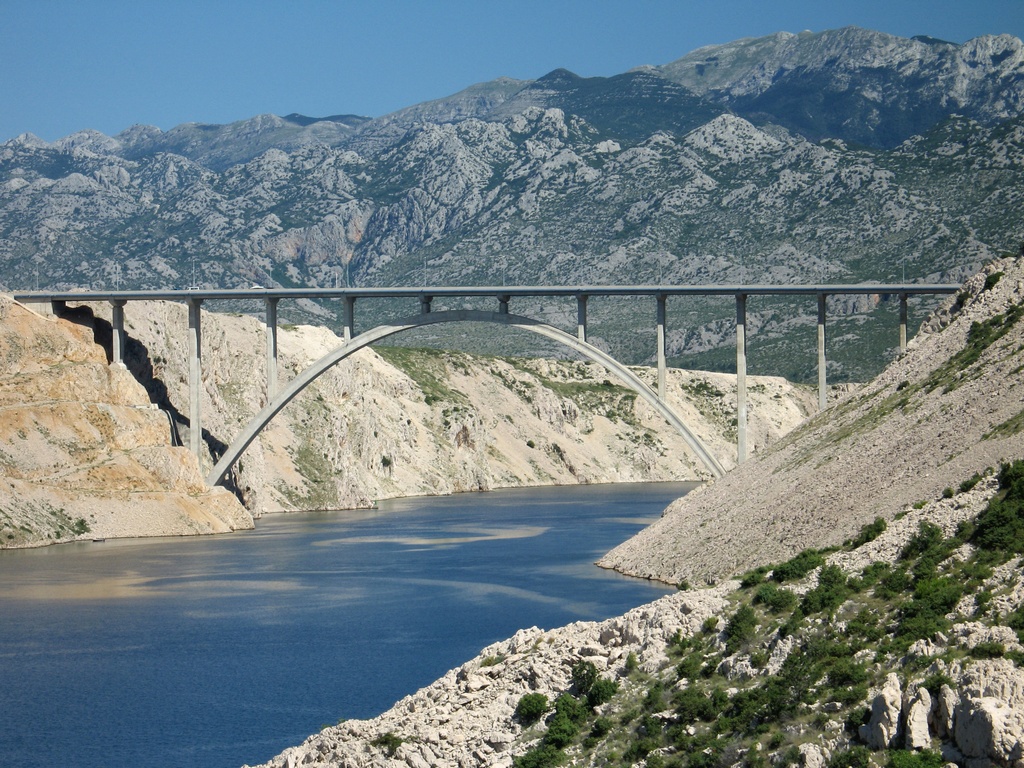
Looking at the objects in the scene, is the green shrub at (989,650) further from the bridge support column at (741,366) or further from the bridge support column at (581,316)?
the bridge support column at (581,316)

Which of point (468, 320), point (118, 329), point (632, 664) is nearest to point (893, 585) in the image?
point (632, 664)

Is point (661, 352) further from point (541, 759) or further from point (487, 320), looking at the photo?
point (541, 759)

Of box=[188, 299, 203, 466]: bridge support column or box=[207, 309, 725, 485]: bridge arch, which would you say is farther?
box=[188, 299, 203, 466]: bridge support column

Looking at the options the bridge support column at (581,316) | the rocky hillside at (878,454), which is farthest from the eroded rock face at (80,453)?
the rocky hillside at (878,454)

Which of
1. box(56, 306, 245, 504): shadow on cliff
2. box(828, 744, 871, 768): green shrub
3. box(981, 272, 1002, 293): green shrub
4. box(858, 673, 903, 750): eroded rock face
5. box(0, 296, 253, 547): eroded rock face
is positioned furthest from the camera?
box(56, 306, 245, 504): shadow on cliff

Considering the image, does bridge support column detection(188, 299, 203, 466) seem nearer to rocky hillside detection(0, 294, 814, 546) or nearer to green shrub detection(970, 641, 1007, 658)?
rocky hillside detection(0, 294, 814, 546)

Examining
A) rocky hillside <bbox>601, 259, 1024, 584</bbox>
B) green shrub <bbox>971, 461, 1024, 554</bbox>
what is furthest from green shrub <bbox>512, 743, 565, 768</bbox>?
rocky hillside <bbox>601, 259, 1024, 584</bbox>

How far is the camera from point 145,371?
9075 cm

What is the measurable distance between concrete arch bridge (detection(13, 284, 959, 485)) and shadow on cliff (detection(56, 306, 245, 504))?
3.13 ft

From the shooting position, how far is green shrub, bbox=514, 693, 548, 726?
2822 centimetres

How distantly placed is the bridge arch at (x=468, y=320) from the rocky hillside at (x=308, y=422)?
10.7ft

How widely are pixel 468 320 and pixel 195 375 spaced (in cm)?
1502

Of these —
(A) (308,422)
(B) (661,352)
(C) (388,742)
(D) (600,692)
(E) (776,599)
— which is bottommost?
A: (C) (388,742)

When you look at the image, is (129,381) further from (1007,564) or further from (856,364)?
(856,364)
